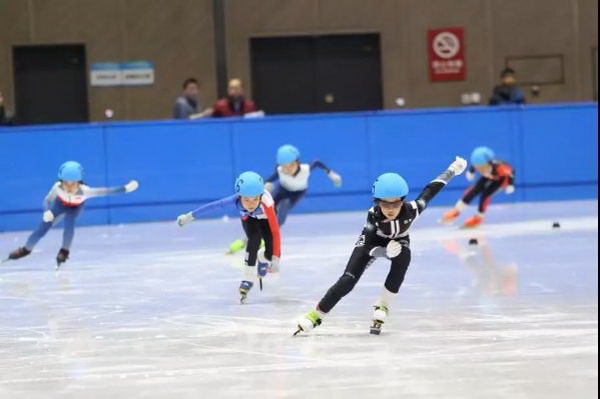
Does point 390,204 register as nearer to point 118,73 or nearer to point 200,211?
point 200,211

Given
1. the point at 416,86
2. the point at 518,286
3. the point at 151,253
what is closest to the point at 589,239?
the point at 518,286

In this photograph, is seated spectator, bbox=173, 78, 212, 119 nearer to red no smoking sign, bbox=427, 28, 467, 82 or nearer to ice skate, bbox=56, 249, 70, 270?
red no smoking sign, bbox=427, 28, 467, 82

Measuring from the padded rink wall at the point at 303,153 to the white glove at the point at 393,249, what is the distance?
1131 centimetres

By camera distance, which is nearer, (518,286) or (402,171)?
(518,286)

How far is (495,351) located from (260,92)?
18.1 meters

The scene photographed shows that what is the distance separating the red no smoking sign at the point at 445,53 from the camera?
995 inches

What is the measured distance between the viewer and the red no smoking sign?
25.3 m

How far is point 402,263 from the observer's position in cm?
907

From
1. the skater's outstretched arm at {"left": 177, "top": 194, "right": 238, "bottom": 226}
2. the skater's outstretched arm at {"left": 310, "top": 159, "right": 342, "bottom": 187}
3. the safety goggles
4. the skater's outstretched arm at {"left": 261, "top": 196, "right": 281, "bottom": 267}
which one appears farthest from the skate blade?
the skater's outstretched arm at {"left": 310, "top": 159, "right": 342, "bottom": 187}

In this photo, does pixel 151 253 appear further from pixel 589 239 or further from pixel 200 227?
pixel 589 239

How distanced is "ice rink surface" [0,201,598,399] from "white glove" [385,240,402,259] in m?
0.55

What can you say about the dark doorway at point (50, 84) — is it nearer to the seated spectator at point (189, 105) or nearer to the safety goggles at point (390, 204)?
the seated spectator at point (189, 105)

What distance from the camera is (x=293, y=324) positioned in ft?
31.3

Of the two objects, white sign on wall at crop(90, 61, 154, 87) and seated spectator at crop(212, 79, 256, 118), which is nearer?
seated spectator at crop(212, 79, 256, 118)
